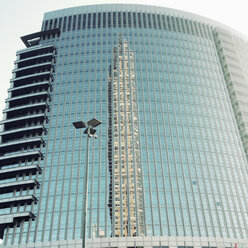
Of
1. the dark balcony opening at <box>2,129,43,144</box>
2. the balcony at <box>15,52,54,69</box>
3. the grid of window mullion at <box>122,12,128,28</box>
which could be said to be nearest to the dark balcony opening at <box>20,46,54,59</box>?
the balcony at <box>15,52,54,69</box>

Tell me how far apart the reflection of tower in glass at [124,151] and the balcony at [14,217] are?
63.8 feet

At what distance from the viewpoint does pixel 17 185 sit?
3290 inches

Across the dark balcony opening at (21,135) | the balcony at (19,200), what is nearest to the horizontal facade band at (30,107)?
the dark balcony opening at (21,135)

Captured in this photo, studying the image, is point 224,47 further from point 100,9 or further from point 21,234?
point 21,234

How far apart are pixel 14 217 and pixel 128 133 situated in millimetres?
35665

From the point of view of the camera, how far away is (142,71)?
104 meters

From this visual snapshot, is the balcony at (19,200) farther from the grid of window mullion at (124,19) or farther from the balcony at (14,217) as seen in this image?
the grid of window mullion at (124,19)

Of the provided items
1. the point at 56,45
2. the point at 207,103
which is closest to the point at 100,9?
the point at 56,45

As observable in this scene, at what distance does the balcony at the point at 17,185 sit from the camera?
271ft

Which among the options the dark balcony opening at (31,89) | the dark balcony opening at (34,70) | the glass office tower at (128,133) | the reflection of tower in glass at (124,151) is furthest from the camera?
the dark balcony opening at (34,70)

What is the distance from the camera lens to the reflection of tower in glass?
76.5m

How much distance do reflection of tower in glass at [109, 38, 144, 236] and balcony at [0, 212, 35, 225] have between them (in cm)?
1944

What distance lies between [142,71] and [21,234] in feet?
192

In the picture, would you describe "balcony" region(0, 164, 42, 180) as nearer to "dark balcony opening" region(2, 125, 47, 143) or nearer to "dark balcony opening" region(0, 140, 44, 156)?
"dark balcony opening" region(0, 140, 44, 156)
